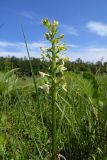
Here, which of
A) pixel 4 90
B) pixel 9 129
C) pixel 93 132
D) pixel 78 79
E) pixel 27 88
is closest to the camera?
pixel 78 79

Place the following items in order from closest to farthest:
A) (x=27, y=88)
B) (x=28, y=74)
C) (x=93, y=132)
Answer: (x=93, y=132) < (x=27, y=88) < (x=28, y=74)

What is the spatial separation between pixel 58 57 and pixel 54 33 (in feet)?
0.40

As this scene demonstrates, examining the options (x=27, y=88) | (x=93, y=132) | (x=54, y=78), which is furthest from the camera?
(x=27, y=88)

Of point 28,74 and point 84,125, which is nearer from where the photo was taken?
point 84,125

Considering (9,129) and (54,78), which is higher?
(54,78)

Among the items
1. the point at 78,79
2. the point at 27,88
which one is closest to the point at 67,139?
the point at 78,79

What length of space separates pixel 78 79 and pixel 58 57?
62 cm

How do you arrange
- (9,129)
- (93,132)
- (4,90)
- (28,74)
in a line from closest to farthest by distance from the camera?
(93,132), (9,129), (4,90), (28,74)

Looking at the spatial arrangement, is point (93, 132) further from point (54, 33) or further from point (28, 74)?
point (28, 74)

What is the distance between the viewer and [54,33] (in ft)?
6.33

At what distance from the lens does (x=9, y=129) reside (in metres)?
3.16

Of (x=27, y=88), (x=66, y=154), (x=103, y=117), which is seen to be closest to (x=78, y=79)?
(x=103, y=117)

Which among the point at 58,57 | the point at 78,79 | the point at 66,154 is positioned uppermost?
the point at 58,57

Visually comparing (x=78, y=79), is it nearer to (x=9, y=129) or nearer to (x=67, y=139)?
(x=67, y=139)
